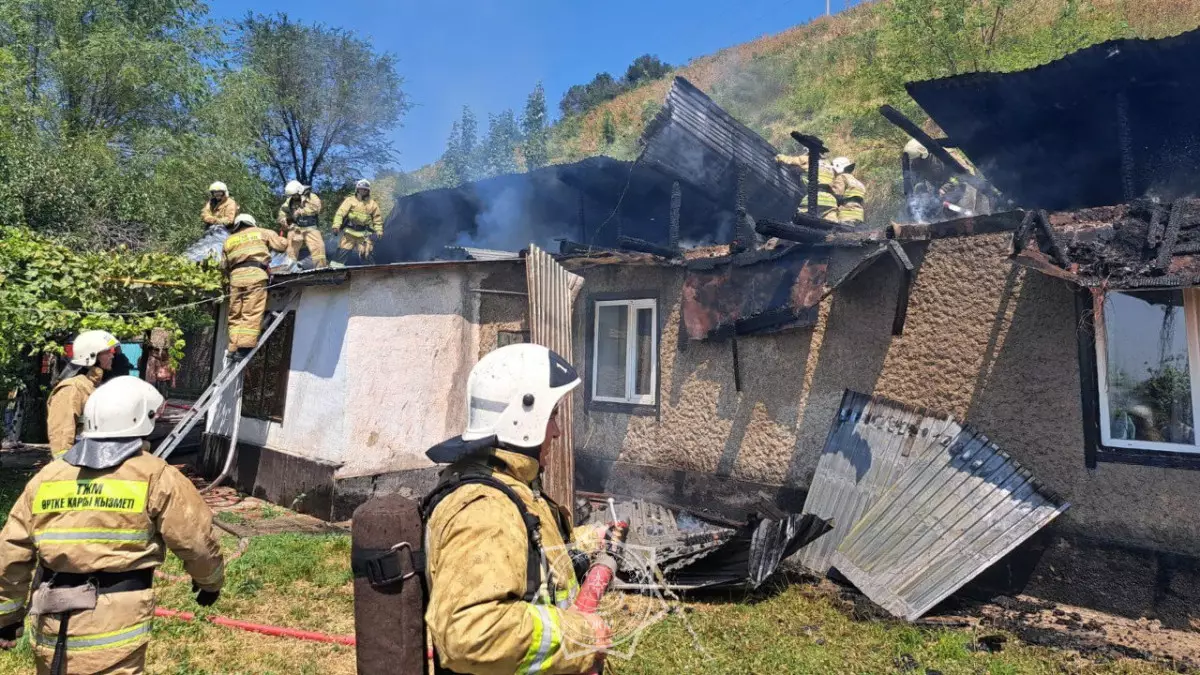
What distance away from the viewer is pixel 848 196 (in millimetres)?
10320

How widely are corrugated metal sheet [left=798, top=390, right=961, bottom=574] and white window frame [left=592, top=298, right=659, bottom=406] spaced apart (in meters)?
2.32

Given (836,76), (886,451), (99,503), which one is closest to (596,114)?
(836,76)

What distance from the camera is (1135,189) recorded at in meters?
6.01

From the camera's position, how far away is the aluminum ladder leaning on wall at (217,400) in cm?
839

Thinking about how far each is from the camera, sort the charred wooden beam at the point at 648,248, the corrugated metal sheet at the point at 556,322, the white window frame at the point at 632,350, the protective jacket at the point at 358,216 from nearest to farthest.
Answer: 1. the corrugated metal sheet at the point at 556,322
2. the charred wooden beam at the point at 648,248
3. the white window frame at the point at 632,350
4. the protective jacket at the point at 358,216

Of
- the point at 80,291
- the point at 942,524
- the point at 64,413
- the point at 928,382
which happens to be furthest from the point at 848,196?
the point at 80,291

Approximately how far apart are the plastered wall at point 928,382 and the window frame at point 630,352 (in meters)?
0.11

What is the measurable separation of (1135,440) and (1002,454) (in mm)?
A: 886

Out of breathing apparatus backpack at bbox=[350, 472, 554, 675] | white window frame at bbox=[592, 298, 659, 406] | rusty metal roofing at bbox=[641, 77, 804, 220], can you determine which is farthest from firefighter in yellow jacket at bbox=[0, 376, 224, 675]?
rusty metal roofing at bbox=[641, 77, 804, 220]

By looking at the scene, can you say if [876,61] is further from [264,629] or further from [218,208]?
[264,629]

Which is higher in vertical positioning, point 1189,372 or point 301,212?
point 301,212

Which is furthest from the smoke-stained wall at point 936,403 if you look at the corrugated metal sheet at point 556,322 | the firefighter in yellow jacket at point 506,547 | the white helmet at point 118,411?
the white helmet at point 118,411

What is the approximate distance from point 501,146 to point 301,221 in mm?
16301

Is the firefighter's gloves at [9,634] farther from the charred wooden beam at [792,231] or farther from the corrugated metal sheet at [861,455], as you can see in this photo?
the charred wooden beam at [792,231]
